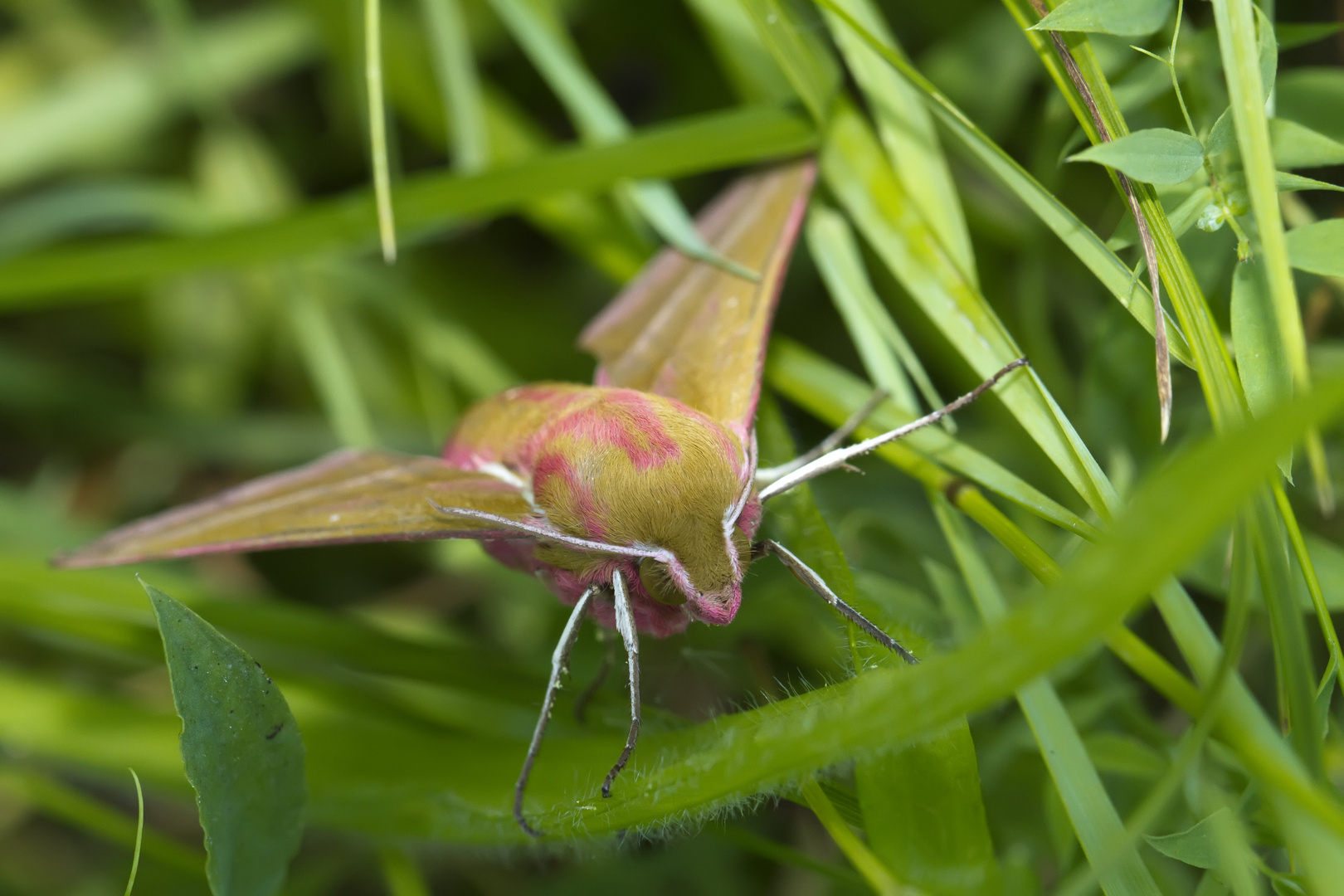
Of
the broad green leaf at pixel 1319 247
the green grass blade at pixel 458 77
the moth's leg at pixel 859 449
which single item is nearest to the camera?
the broad green leaf at pixel 1319 247

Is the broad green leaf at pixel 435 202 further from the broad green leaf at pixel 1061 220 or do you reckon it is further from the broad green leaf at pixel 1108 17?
the broad green leaf at pixel 1108 17

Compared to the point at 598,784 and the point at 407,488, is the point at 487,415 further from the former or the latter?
the point at 598,784

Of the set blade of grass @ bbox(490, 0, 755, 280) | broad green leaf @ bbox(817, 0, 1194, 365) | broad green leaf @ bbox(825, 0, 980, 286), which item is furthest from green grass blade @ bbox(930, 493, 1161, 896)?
blade of grass @ bbox(490, 0, 755, 280)

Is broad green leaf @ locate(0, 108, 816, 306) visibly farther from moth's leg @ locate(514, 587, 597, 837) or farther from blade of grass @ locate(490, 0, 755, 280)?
moth's leg @ locate(514, 587, 597, 837)

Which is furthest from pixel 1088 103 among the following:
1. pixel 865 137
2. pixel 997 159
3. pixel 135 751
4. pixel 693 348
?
pixel 135 751

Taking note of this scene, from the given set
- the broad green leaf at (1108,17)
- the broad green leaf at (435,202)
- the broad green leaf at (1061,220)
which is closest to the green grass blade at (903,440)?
the broad green leaf at (1061,220)

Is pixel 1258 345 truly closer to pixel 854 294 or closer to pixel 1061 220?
pixel 1061 220
